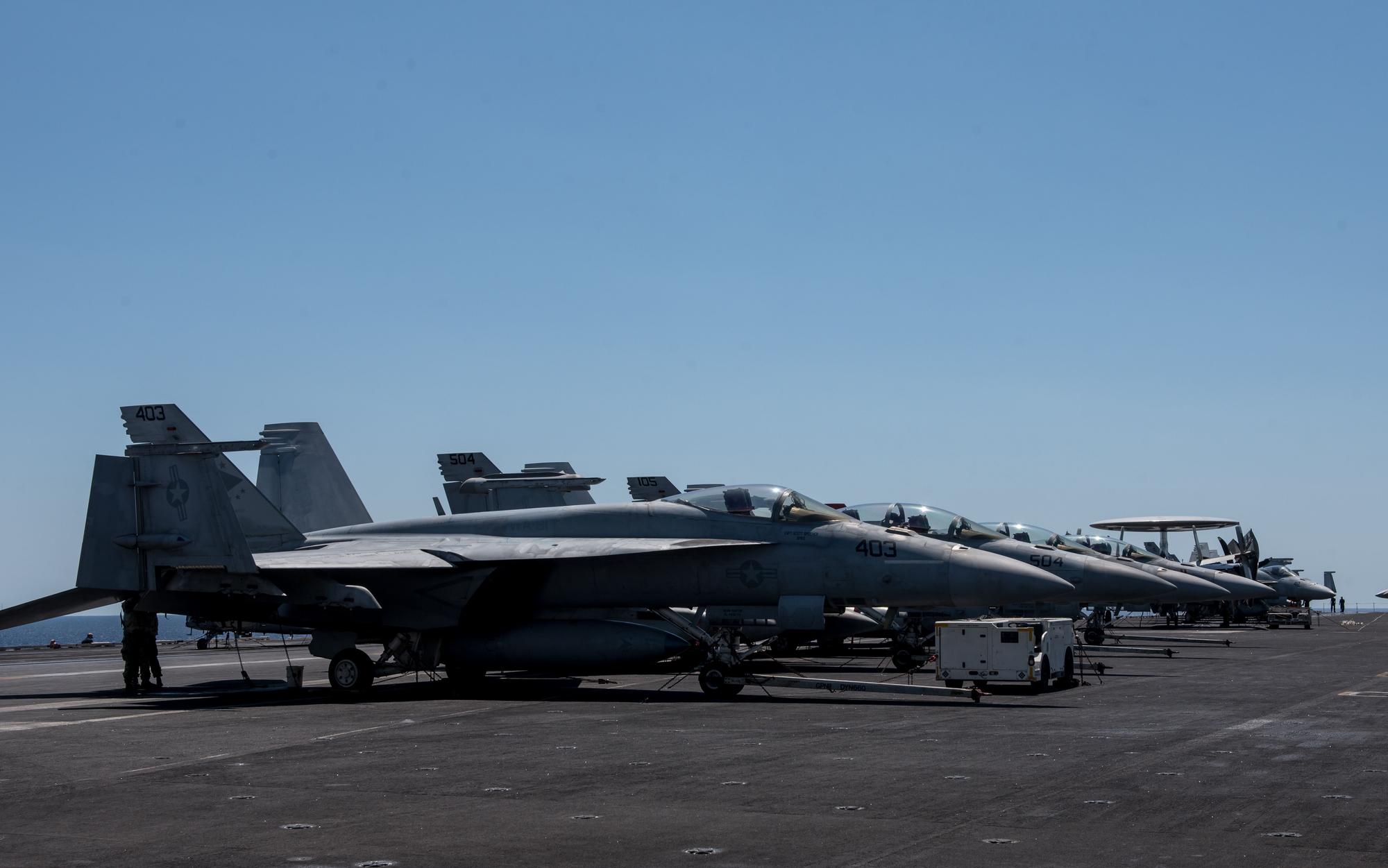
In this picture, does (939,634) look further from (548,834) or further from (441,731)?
(548,834)

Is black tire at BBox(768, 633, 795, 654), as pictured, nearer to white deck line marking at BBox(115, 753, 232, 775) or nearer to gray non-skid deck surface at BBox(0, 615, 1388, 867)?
gray non-skid deck surface at BBox(0, 615, 1388, 867)

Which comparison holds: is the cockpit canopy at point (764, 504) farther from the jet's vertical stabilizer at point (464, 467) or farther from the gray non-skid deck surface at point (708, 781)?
the jet's vertical stabilizer at point (464, 467)

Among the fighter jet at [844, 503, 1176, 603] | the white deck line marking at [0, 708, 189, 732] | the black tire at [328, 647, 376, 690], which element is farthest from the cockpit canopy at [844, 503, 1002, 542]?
the white deck line marking at [0, 708, 189, 732]

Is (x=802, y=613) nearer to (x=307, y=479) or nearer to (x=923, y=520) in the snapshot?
(x=923, y=520)

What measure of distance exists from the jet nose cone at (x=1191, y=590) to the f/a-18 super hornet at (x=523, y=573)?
46.2 ft

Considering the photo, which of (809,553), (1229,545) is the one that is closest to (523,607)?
(809,553)

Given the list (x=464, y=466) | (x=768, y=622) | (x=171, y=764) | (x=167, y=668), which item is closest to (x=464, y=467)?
(x=464, y=466)

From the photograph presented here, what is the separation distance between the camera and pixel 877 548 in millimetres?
19234

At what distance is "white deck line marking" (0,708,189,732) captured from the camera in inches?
641

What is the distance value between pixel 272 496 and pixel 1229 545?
173 ft

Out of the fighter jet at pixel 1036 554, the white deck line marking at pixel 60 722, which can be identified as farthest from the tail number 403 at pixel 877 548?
the white deck line marking at pixel 60 722

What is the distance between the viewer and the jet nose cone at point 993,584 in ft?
61.4

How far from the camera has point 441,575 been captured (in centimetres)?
2136

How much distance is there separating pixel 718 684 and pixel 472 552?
482 cm
